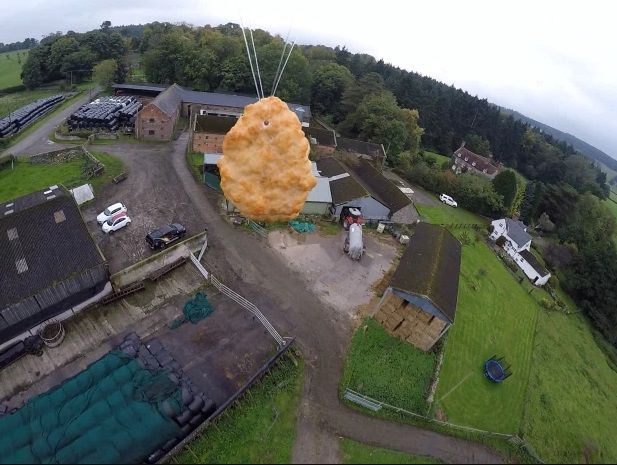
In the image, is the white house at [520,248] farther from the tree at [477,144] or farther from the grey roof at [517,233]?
the tree at [477,144]

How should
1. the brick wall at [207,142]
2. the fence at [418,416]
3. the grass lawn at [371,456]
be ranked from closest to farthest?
A: the grass lawn at [371,456] → the fence at [418,416] → the brick wall at [207,142]

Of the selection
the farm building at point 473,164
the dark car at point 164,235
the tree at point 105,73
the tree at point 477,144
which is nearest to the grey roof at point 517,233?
the farm building at point 473,164

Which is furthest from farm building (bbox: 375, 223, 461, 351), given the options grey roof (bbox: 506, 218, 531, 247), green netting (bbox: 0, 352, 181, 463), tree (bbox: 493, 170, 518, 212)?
tree (bbox: 493, 170, 518, 212)

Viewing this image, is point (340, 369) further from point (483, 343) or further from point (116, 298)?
point (116, 298)

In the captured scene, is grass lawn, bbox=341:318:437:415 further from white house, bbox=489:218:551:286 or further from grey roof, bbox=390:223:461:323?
white house, bbox=489:218:551:286

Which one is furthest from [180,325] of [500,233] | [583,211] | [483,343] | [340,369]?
[583,211]
